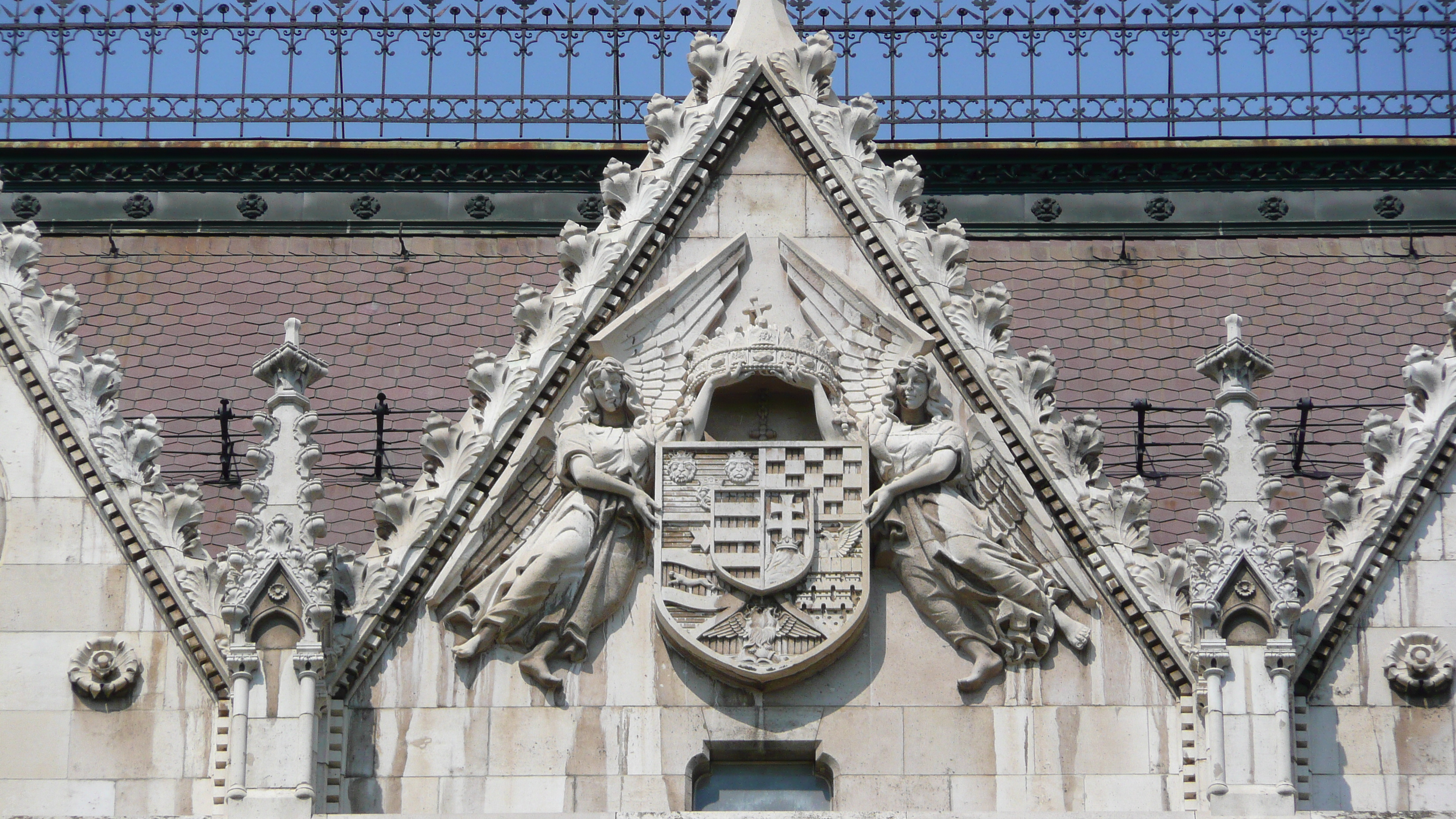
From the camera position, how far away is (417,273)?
1204 inches

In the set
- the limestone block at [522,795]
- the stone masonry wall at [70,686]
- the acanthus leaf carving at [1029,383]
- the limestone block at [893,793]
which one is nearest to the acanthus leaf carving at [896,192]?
the acanthus leaf carving at [1029,383]

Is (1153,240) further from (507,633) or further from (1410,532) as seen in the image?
(507,633)

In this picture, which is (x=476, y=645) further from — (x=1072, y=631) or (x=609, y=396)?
(x=1072, y=631)

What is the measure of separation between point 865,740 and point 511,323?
609 centimetres

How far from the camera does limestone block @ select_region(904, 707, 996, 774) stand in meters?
24.9

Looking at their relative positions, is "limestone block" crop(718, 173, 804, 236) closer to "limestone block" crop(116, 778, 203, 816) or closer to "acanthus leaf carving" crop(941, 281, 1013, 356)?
"acanthus leaf carving" crop(941, 281, 1013, 356)

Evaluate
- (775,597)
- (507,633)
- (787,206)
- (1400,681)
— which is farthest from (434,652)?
(1400,681)

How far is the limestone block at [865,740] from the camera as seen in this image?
81.8 ft

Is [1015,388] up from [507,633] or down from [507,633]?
up

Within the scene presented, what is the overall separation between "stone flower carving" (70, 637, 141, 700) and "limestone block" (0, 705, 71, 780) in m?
0.21

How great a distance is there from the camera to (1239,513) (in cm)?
2491

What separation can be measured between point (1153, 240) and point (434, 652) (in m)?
8.55

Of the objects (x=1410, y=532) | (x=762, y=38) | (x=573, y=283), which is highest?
(x=762, y=38)

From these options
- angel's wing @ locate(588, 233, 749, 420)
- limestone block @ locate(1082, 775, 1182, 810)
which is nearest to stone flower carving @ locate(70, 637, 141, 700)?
angel's wing @ locate(588, 233, 749, 420)
